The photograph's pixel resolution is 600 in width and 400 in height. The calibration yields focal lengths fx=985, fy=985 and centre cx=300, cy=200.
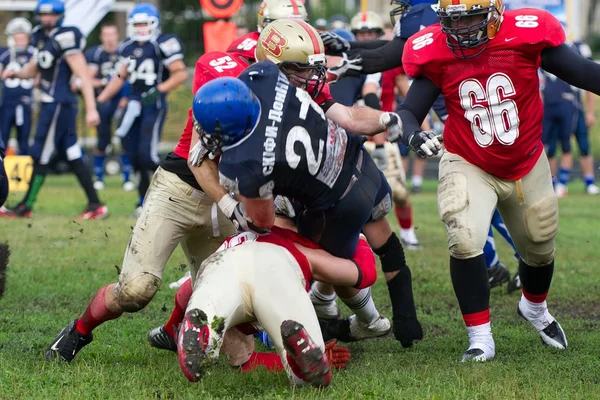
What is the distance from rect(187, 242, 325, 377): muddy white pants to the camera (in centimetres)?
402

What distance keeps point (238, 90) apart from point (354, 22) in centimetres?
611

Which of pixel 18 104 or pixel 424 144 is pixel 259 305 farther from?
pixel 18 104

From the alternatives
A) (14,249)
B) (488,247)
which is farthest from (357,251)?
(14,249)

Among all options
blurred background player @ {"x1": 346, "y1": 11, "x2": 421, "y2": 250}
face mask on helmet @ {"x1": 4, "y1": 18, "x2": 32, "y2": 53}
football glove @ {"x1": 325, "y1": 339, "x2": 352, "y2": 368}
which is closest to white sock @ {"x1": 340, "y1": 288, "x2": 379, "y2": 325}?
football glove @ {"x1": 325, "y1": 339, "x2": 352, "y2": 368}

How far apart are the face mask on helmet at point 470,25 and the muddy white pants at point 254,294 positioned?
1365 millimetres

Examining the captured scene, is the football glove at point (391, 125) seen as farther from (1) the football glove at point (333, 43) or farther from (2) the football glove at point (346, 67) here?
(1) the football glove at point (333, 43)

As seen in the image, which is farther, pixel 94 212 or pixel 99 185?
pixel 99 185

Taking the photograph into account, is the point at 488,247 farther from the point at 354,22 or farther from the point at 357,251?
the point at 354,22

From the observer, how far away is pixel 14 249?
315 inches

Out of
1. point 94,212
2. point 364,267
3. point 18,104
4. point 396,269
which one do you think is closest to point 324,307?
point 396,269

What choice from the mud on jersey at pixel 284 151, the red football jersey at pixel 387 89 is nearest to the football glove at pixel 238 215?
the mud on jersey at pixel 284 151

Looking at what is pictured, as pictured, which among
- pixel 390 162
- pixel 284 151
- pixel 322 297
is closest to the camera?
pixel 284 151

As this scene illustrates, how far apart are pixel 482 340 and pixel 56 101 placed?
6623 mm

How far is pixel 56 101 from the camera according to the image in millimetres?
10156
